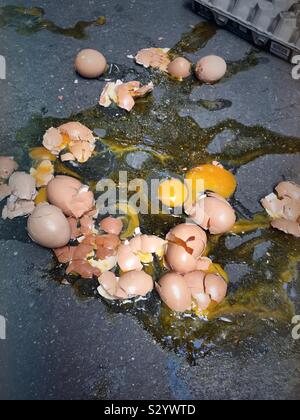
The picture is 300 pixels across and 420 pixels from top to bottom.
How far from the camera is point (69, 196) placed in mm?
2660

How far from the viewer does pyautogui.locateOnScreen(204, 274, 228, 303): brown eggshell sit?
2459 millimetres

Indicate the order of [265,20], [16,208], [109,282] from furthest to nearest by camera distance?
[265,20] → [16,208] → [109,282]

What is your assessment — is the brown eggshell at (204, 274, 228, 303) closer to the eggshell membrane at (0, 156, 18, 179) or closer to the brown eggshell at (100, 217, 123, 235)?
the brown eggshell at (100, 217, 123, 235)

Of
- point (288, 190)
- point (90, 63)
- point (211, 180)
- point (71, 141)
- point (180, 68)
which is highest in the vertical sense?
point (180, 68)

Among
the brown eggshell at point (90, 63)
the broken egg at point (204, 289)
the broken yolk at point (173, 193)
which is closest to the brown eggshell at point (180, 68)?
the brown eggshell at point (90, 63)

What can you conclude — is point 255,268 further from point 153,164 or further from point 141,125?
point 141,125

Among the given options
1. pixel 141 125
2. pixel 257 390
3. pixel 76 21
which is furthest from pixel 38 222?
pixel 76 21

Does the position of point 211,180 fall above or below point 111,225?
above

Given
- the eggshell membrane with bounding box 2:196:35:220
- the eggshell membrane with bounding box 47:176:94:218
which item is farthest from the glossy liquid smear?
the eggshell membrane with bounding box 2:196:35:220

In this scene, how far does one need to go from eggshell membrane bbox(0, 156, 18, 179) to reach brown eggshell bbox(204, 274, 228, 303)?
1.57m

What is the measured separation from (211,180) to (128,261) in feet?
2.98

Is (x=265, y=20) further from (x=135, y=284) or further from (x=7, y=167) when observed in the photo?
(x=135, y=284)

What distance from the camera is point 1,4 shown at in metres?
4.09

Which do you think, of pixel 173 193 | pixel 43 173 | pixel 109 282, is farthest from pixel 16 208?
pixel 173 193
